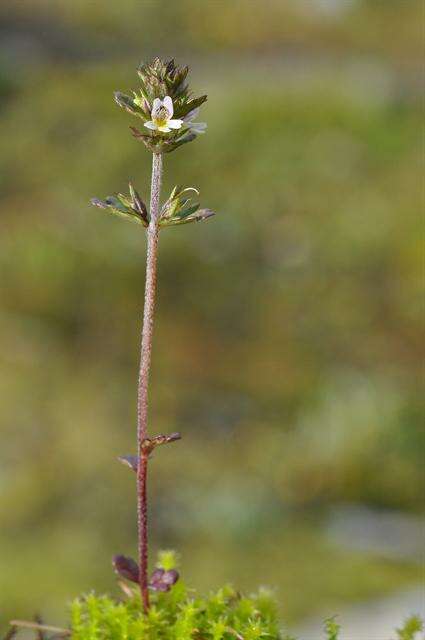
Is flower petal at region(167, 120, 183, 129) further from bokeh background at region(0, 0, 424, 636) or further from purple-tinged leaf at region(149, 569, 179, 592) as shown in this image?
bokeh background at region(0, 0, 424, 636)

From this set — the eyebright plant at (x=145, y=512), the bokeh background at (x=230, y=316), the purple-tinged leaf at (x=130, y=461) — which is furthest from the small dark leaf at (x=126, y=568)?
the bokeh background at (x=230, y=316)

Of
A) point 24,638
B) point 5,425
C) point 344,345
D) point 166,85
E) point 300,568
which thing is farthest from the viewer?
point 344,345

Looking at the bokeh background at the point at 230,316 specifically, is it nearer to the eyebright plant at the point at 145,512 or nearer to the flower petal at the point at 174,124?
the eyebright plant at the point at 145,512

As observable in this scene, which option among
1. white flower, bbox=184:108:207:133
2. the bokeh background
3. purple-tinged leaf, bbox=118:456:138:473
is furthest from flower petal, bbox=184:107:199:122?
the bokeh background

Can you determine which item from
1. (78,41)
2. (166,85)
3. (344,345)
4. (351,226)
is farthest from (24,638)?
(78,41)

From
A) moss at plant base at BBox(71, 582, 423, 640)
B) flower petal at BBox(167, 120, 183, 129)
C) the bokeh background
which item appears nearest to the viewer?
flower petal at BBox(167, 120, 183, 129)

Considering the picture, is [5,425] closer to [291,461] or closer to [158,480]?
[158,480]
